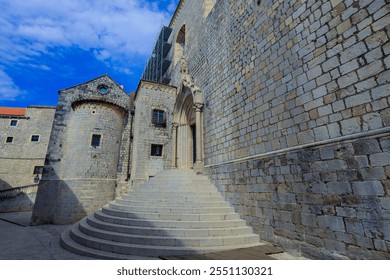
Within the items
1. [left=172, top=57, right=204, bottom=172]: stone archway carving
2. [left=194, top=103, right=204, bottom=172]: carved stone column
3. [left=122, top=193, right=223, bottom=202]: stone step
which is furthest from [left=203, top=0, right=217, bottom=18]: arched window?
[left=122, top=193, right=223, bottom=202]: stone step

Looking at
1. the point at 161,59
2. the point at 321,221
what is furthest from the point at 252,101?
the point at 161,59

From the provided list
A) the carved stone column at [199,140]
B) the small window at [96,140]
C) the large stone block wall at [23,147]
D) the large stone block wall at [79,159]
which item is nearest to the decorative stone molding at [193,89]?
the carved stone column at [199,140]

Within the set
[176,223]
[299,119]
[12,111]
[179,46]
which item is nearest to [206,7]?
[179,46]

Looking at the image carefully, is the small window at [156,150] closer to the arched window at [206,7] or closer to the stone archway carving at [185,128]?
the stone archway carving at [185,128]

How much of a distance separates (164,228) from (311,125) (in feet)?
13.7

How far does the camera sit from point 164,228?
15.6 feet

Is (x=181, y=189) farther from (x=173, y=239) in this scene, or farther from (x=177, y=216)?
(x=173, y=239)

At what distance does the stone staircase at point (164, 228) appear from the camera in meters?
4.23

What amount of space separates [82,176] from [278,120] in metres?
11.4

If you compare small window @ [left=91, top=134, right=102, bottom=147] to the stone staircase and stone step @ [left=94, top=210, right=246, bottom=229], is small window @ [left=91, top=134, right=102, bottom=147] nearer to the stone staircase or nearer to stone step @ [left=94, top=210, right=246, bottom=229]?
the stone staircase

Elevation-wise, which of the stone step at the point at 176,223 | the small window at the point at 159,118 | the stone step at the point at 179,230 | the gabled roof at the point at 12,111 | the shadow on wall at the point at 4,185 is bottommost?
the stone step at the point at 179,230

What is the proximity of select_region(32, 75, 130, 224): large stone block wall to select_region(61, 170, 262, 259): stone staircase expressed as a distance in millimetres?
6196

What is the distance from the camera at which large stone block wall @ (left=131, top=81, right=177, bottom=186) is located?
11.4 metres

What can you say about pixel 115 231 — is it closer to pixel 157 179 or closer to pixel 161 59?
pixel 157 179
